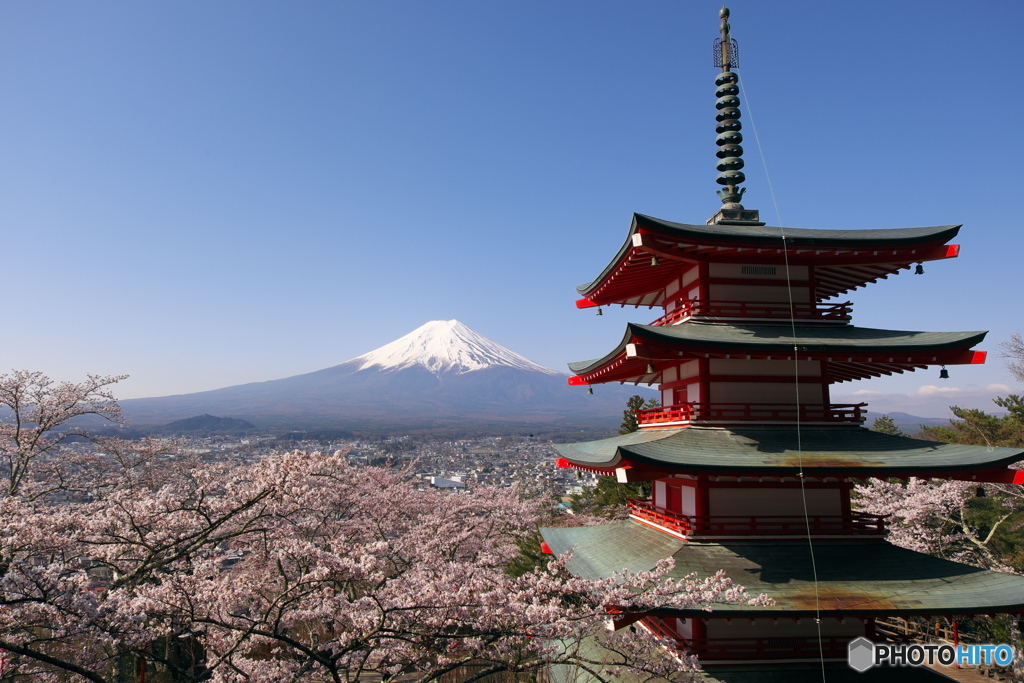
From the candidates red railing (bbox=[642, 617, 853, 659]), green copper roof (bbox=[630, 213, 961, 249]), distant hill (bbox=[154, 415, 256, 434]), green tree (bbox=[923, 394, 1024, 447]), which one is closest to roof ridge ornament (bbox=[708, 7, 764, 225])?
green copper roof (bbox=[630, 213, 961, 249])

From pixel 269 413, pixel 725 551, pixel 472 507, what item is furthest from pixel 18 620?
pixel 269 413

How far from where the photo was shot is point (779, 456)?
9.10 metres

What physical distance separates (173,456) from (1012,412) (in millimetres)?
36471

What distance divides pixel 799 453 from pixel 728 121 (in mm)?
7380

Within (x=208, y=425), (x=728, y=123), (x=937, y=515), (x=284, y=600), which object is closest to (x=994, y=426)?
(x=937, y=515)

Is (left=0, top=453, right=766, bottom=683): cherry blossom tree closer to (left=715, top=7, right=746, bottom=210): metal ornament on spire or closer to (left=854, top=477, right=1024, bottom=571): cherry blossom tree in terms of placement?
(left=715, top=7, right=746, bottom=210): metal ornament on spire

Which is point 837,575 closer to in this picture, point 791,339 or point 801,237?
point 791,339

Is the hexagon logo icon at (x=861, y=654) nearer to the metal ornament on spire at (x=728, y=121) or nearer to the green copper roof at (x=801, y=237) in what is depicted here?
the green copper roof at (x=801, y=237)

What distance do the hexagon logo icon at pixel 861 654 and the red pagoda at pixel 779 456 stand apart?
0.15 meters

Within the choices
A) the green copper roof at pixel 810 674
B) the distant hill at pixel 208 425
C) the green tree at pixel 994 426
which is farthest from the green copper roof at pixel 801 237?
the distant hill at pixel 208 425

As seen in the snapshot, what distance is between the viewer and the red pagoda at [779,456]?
338 inches

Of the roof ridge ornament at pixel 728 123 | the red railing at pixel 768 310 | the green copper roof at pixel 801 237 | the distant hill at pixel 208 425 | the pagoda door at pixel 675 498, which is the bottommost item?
the distant hill at pixel 208 425

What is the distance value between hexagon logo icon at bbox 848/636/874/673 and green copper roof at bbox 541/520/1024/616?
1216 mm

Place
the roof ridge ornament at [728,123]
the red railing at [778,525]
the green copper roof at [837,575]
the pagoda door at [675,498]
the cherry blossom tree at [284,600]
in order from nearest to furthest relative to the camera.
Result: the cherry blossom tree at [284,600] → the green copper roof at [837,575] → the red railing at [778,525] → the pagoda door at [675,498] → the roof ridge ornament at [728,123]
